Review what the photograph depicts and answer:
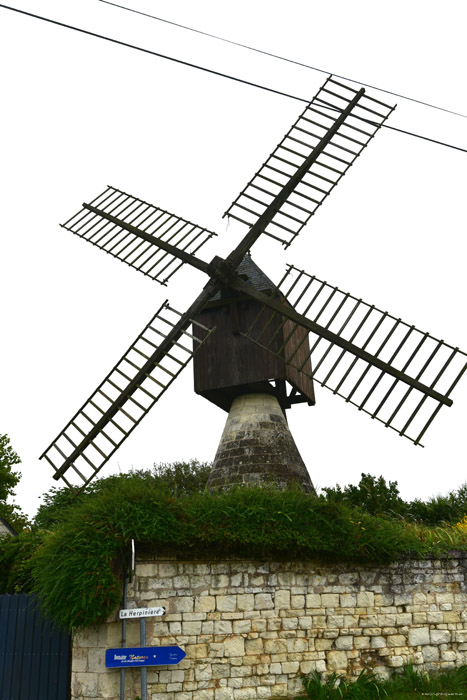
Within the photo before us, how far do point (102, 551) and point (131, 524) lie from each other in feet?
1.45

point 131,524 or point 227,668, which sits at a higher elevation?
point 131,524

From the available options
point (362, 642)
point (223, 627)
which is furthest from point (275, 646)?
point (362, 642)

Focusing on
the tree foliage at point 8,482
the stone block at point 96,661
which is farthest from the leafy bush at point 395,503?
the tree foliage at point 8,482

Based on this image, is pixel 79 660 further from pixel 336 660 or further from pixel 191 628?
pixel 336 660

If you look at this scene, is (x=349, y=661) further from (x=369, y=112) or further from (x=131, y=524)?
(x=369, y=112)

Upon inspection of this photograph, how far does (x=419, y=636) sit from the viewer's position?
28.2 feet

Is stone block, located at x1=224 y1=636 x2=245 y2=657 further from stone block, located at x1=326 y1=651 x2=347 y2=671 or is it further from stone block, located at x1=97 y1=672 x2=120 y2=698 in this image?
stone block, located at x1=97 y1=672 x2=120 y2=698

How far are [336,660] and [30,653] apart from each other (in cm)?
386

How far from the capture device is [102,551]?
744cm

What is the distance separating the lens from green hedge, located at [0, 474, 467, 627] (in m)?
7.32

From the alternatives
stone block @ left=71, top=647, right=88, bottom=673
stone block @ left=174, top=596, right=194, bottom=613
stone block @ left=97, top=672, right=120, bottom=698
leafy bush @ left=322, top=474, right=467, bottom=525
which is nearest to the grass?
stone block @ left=174, top=596, right=194, bottom=613

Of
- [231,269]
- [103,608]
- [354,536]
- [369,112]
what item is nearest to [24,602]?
[103,608]

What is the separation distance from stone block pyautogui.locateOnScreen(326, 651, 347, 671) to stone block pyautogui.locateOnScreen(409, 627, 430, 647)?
3.27ft

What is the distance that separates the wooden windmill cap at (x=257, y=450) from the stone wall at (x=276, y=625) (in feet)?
5.46
